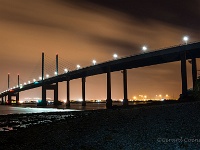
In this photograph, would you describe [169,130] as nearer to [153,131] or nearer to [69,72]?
[153,131]

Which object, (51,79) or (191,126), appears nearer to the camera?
(191,126)

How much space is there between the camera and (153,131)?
1442cm

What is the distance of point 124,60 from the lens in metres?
75.1

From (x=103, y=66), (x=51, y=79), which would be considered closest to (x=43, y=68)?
(x=51, y=79)

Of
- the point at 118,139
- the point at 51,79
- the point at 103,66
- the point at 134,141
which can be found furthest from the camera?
the point at 51,79

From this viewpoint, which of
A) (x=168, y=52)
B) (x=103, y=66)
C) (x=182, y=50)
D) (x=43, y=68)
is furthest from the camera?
(x=43, y=68)

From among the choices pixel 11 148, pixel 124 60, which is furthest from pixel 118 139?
pixel 124 60

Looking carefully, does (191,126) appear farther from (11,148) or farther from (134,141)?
(11,148)

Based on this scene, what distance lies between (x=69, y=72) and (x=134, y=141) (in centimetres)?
8806

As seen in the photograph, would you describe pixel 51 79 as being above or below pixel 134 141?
above

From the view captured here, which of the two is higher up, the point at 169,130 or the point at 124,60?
the point at 124,60

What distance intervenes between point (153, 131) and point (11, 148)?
6.69 metres

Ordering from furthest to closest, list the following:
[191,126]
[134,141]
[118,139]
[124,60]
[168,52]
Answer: [124,60] < [168,52] < [191,126] < [118,139] < [134,141]

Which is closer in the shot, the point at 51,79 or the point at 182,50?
the point at 182,50
